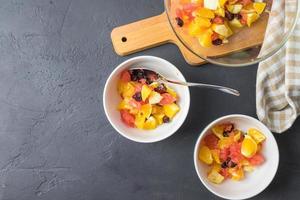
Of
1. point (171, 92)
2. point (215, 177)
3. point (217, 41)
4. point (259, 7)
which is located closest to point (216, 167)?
point (215, 177)

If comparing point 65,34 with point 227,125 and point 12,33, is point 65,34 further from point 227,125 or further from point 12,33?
point 227,125

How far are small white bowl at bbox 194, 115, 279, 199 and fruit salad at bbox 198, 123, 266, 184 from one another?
14 mm

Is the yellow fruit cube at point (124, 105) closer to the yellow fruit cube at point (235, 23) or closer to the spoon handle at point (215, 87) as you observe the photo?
the spoon handle at point (215, 87)

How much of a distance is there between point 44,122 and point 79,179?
0.21 m

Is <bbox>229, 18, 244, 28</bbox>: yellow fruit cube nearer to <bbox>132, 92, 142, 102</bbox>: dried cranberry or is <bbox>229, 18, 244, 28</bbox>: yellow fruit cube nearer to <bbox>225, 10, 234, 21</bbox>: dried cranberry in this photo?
<bbox>225, 10, 234, 21</bbox>: dried cranberry

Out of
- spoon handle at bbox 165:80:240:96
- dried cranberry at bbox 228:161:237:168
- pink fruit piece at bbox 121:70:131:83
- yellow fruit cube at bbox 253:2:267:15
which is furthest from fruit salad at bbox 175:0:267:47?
dried cranberry at bbox 228:161:237:168

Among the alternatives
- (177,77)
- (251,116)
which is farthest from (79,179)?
(251,116)

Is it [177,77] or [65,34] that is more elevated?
[65,34]

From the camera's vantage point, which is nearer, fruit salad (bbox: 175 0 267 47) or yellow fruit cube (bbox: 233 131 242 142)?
fruit salad (bbox: 175 0 267 47)

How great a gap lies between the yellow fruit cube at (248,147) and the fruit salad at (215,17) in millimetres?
303

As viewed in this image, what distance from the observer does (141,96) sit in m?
1.43

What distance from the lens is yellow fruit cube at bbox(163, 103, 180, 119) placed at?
57.0 inches

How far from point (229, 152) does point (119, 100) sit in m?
0.38

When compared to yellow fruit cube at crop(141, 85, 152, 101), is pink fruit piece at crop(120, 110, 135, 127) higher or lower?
lower
